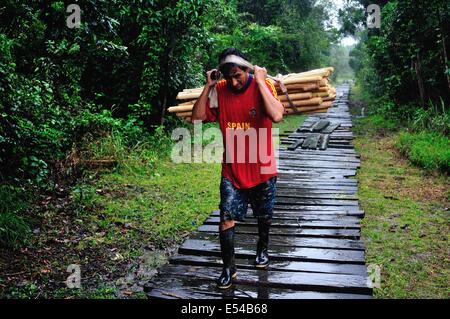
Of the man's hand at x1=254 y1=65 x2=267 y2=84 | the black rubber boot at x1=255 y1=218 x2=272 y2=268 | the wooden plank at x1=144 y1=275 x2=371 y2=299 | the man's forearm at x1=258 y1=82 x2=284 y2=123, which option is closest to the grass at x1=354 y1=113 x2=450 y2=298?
the wooden plank at x1=144 y1=275 x2=371 y2=299

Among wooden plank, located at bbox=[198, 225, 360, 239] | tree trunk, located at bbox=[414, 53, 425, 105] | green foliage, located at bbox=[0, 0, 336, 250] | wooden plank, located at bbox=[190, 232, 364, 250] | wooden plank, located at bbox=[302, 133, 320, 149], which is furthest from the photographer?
tree trunk, located at bbox=[414, 53, 425, 105]

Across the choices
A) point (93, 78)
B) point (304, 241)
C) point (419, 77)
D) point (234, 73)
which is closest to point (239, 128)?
point (234, 73)

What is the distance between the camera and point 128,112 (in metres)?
11.0

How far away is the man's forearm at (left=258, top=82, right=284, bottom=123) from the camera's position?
12.5ft

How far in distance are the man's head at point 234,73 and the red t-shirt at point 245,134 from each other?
7 centimetres

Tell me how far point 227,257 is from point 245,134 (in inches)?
43.5

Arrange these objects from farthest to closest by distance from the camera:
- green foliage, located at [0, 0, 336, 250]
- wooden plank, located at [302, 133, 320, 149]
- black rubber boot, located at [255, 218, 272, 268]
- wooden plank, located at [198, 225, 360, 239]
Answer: wooden plank, located at [302, 133, 320, 149] → green foliage, located at [0, 0, 336, 250] → wooden plank, located at [198, 225, 360, 239] → black rubber boot, located at [255, 218, 272, 268]

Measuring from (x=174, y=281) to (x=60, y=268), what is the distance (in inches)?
54.3

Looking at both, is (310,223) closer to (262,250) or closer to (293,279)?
(262,250)

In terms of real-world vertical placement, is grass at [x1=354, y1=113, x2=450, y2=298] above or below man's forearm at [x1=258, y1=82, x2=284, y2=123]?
below

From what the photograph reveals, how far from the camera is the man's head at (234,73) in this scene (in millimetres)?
3814

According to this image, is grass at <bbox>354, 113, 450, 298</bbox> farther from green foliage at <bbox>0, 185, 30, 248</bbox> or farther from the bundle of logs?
green foliage at <bbox>0, 185, 30, 248</bbox>

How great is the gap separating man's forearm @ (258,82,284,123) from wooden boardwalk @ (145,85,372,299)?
151 centimetres

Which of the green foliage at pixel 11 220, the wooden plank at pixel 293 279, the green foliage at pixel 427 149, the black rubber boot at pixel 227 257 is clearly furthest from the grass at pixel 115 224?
the green foliage at pixel 427 149
